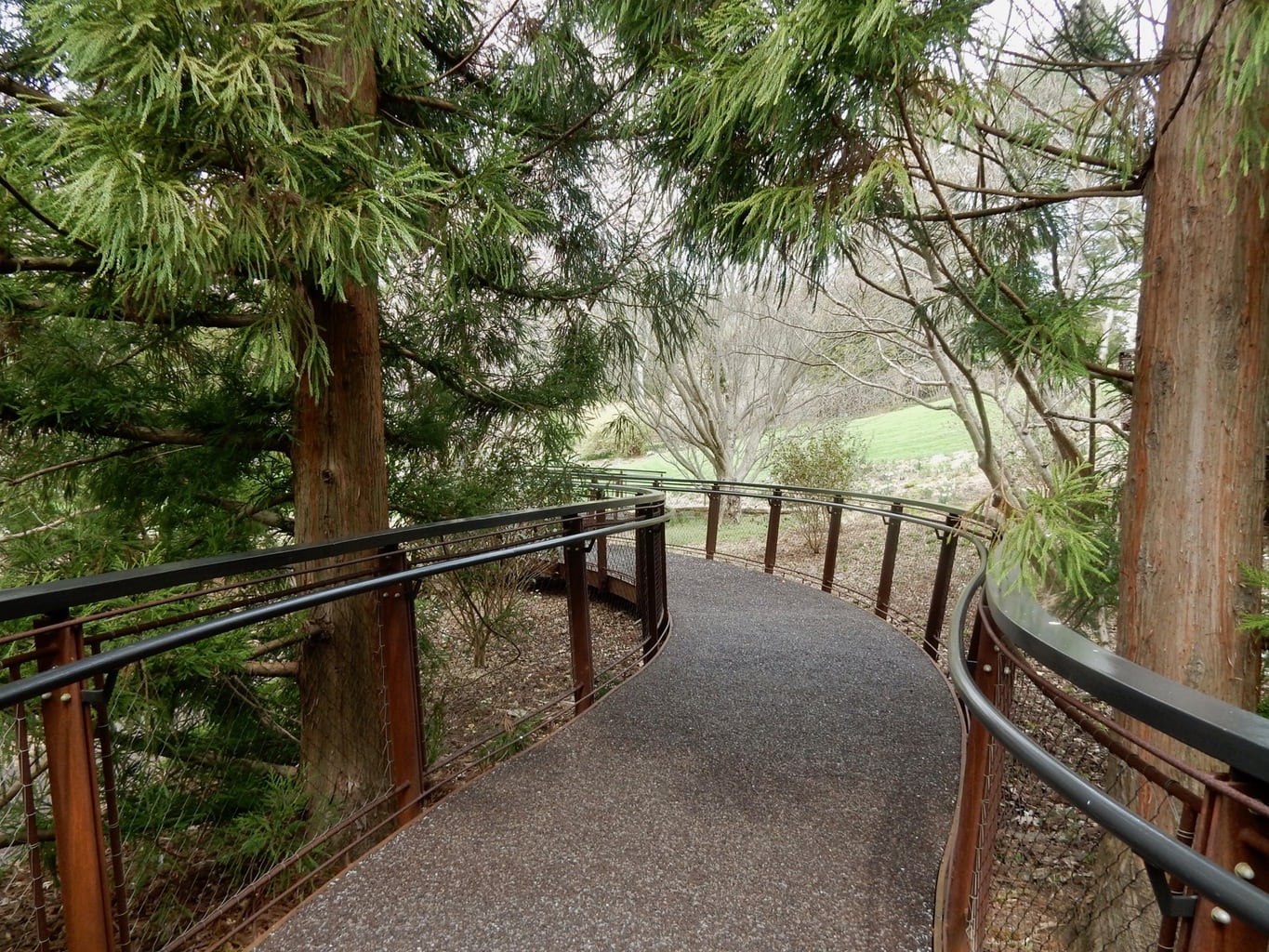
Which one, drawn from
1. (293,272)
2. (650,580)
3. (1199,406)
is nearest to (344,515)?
(293,272)

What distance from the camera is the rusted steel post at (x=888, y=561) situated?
4.62 meters

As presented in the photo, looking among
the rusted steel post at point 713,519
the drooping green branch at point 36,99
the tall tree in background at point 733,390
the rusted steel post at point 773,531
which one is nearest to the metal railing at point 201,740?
the drooping green branch at point 36,99

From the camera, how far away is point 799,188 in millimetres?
2234

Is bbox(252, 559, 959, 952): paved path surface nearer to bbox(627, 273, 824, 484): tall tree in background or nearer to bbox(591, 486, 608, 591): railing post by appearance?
bbox(591, 486, 608, 591): railing post

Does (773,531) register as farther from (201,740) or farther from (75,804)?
(75,804)

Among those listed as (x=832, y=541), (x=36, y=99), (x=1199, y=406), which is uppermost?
(x=36, y=99)

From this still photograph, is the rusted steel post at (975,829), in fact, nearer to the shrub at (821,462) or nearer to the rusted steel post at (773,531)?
the rusted steel post at (773,531)

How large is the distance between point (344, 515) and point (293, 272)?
46.3 inches

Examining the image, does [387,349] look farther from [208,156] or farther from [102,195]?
[102,195]

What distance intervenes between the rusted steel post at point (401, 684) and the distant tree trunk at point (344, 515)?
0.80 m

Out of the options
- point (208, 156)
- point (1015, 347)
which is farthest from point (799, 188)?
point (208, 156)

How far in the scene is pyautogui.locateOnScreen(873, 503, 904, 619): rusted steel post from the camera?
15.2ft

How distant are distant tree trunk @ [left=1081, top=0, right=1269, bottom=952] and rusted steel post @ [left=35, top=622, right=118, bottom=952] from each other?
2.84 metres

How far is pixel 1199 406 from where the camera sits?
208 centimetres
